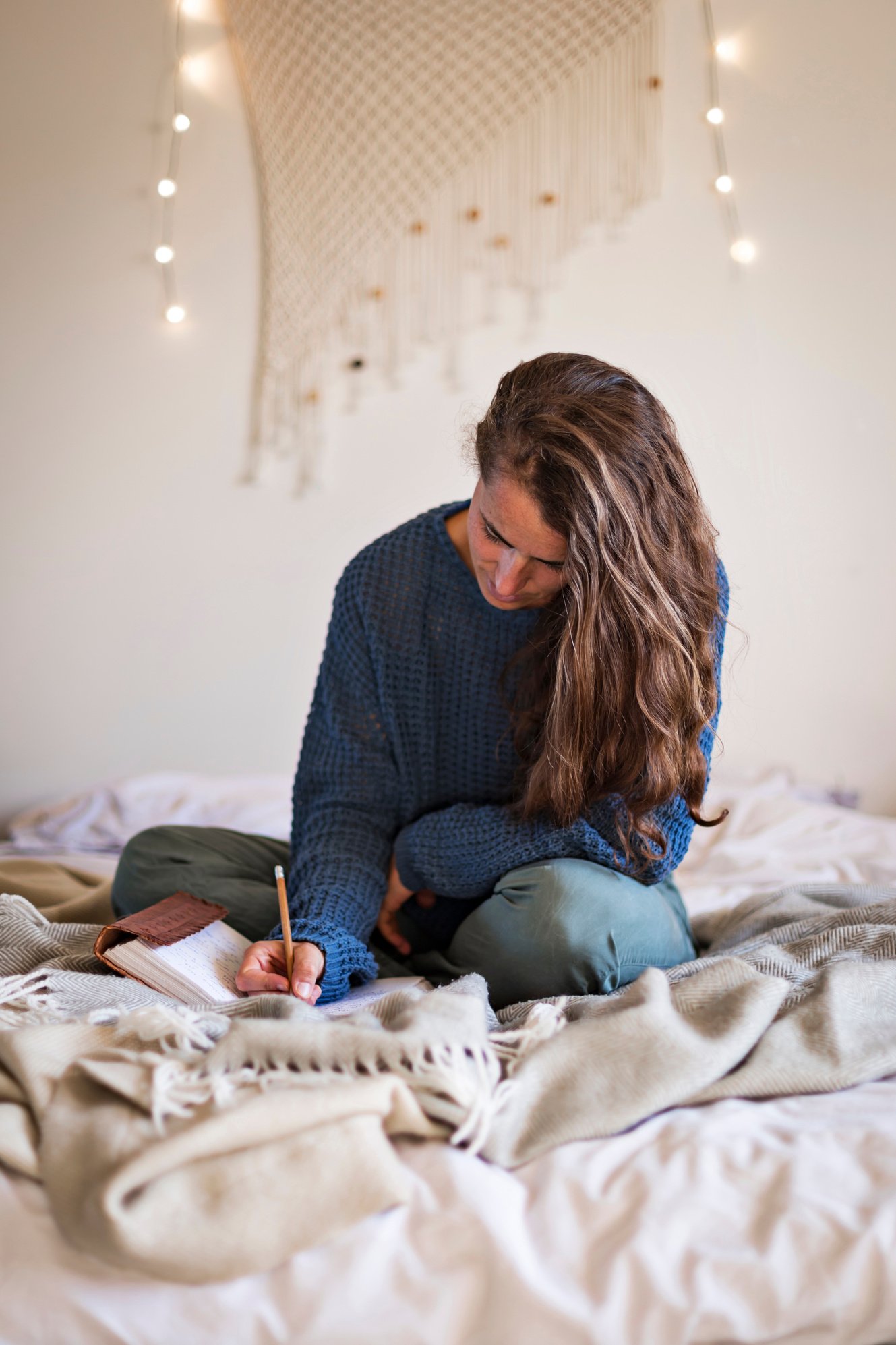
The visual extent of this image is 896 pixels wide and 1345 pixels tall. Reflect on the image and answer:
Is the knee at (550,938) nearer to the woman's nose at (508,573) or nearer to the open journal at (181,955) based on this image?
the open journal at (181,955)

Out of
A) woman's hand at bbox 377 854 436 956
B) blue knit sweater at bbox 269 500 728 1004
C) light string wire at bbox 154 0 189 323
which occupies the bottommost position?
woman's hand at bbox 377 854 436 956

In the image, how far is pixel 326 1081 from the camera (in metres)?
0.68

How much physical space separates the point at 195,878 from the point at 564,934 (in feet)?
1.40

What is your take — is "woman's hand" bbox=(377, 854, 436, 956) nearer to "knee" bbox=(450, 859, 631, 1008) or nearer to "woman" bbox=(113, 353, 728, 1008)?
"woman" bbox=(113, 353, 728, 1008)

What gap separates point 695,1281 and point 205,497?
1.86 m

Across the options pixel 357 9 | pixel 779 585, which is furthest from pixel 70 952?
pixel 357 9

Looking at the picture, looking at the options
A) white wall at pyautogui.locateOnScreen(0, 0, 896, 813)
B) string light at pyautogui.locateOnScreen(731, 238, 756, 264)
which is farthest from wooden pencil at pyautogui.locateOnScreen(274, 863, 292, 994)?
string light at pyautogui.locateOnScreen(731, 238, 756, 264)

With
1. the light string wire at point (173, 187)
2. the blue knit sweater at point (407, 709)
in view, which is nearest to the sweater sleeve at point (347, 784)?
the blue knit sweater at point (407, 709)

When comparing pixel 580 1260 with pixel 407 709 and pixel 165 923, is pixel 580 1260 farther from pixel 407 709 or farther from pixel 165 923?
pixel 407 709

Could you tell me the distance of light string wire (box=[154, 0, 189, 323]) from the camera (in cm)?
208

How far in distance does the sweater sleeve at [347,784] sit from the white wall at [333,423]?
1.02 metres

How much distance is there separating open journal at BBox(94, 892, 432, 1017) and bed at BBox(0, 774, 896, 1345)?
0.83ft

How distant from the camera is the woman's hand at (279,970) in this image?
906 mm

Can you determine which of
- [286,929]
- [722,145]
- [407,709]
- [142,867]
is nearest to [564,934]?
[286,929]
